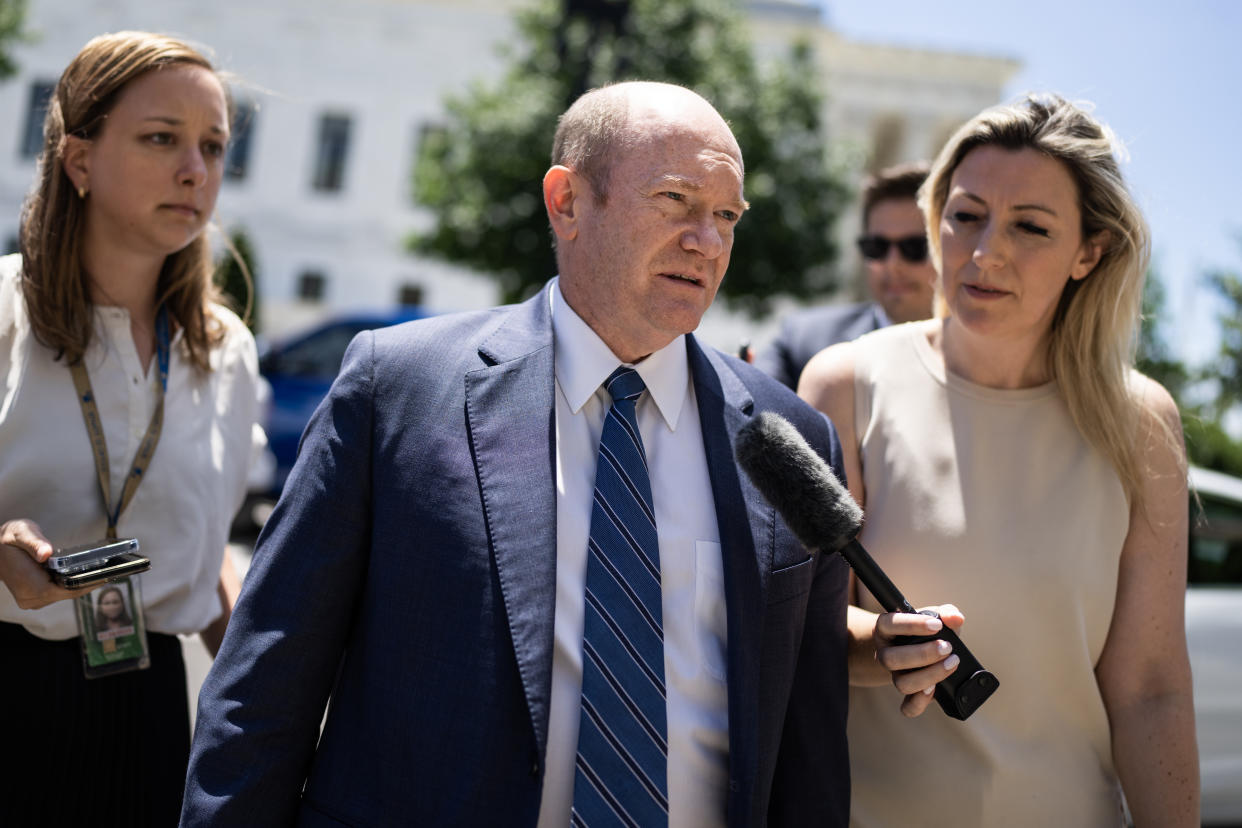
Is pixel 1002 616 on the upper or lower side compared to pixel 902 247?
lower

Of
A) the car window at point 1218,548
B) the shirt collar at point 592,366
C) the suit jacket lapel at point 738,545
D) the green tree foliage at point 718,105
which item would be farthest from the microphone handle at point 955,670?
the green tree foliage at point 718,105

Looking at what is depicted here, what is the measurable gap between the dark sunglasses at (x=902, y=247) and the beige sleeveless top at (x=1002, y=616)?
1.70m

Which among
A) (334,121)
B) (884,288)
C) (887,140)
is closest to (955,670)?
(884,288)

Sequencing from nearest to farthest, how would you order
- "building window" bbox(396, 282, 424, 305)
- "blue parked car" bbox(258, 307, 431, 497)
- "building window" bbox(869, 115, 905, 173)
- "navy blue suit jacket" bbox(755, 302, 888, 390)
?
1. "navy blue suit jacket" bbox(755, 302, 888, 390)
2. "blue parked car" bbox(258, 307, 431, 497)
3. "building window" bbox(396, 282, 424, 305)
4. "building window" bbox(869, 115, 905, 173)

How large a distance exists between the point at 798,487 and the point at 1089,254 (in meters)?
1.28

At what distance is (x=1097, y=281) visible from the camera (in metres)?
2.76

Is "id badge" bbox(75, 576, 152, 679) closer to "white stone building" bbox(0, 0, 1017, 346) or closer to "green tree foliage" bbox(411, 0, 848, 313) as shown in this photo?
"green tree foliage" bbox(411, 0, 848, 313)

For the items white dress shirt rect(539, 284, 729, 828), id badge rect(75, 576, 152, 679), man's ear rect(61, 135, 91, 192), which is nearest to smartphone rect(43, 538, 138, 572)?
id badge rect(75, 576, 152, 679)

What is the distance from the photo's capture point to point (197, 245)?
9.74ft

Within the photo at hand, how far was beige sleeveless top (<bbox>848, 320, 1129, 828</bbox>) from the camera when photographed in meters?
2.55

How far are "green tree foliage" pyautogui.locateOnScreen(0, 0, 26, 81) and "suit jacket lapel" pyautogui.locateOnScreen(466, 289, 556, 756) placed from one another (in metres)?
22.1

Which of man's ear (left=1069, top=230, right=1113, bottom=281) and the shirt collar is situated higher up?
man's ear (left=1069, top=230, right=1113, bottom=281)

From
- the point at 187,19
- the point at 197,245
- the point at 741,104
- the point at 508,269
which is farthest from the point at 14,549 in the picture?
the point at 187,19

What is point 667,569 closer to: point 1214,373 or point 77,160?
point 77,160
